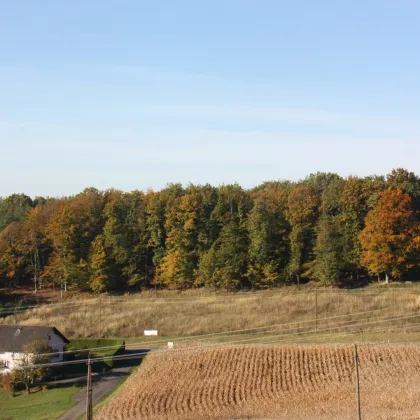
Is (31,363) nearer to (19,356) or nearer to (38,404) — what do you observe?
(19,356)

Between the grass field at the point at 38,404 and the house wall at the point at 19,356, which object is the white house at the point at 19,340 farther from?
the grass field at the point at 38,404

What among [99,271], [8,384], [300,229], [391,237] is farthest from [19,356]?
[391,237]

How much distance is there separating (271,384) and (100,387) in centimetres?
1136

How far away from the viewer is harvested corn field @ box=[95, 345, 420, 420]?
28797mm

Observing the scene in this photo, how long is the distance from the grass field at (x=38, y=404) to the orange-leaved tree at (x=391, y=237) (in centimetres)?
3449

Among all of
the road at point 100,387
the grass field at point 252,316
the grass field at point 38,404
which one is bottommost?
the grass field at point 38,404

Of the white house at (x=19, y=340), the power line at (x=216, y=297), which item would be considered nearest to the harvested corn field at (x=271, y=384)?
the white house at (x=19, y=340)

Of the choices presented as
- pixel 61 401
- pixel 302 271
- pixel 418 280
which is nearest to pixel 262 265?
pixel 302 271

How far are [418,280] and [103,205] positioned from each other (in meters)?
39.8

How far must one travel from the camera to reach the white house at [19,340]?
4344 centimetres

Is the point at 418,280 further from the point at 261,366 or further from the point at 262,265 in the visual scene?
the point at 261,366

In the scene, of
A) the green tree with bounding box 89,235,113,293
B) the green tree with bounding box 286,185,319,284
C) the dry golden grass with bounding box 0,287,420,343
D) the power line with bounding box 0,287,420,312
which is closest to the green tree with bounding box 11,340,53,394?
the dry golden grass with bounding box 0,287,420,343

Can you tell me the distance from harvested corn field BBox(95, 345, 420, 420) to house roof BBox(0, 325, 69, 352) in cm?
901

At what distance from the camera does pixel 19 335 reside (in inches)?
1772
